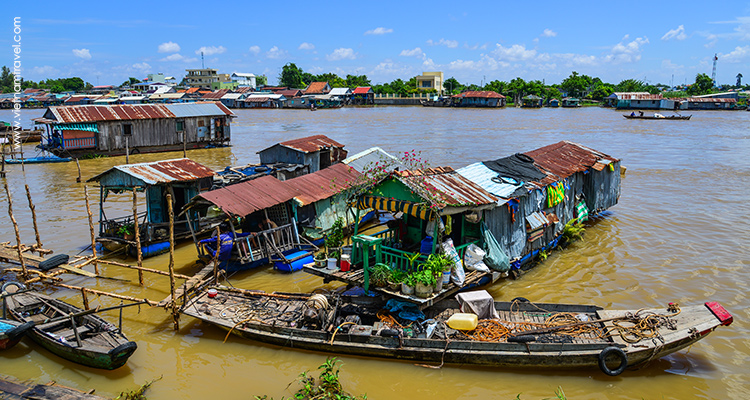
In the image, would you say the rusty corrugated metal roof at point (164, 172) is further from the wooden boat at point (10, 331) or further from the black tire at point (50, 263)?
the wooden boat at point (10, 331)

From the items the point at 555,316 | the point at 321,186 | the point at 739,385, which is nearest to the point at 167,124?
the point at 321,186

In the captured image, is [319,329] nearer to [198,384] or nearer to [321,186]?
[198,384]

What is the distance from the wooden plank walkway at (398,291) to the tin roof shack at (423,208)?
1.42ft

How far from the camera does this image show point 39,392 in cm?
725

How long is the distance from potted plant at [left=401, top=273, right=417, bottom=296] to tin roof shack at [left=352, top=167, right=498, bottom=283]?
0.35 metres

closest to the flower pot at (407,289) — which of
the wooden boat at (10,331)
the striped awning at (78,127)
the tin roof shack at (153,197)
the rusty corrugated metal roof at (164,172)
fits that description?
the wooden boat at (10,331)

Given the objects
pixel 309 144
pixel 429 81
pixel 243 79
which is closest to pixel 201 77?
pixel 243 79

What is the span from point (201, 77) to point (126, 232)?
102887 millimetres

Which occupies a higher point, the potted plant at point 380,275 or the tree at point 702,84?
the tree at point 702,84

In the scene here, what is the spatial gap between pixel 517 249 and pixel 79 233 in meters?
14.1

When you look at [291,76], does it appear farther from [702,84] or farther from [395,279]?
[395,279]

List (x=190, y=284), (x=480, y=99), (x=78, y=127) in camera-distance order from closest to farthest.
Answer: (x=190, y=284) < (x=78, y=127) < (x=480, y=99)

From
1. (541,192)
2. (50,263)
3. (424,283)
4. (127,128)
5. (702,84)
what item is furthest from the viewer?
(702,84)

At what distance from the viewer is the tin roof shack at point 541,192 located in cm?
1130
